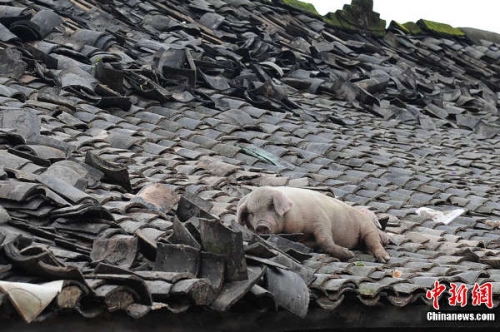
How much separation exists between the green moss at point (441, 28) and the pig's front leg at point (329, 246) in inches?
490

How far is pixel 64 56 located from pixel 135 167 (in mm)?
3091

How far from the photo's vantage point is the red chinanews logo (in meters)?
5.85

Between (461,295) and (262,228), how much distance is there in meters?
1.48

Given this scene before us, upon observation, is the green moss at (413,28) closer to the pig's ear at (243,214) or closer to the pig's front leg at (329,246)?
the pig's front leg at (329,246)

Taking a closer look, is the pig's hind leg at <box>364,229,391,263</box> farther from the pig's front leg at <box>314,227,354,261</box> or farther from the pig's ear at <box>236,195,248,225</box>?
the pig's ear at <box>236,195,248,225</box>

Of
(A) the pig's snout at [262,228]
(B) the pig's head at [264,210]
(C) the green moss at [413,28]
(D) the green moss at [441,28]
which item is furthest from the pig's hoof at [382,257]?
(D) the green moss at [441,28]

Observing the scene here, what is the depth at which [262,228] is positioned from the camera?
674 cm

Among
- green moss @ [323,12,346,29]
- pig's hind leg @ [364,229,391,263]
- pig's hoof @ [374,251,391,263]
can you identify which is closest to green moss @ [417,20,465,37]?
green moss @ [323,12,346,29]

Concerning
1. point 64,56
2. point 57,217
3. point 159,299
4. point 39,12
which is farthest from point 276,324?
point 39,12

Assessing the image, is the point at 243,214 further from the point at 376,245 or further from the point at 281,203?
the point at 376,245

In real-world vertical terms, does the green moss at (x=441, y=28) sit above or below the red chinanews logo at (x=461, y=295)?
above

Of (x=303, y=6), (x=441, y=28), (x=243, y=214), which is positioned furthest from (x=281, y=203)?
(x=441, y=28)

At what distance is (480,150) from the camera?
12.1 metres

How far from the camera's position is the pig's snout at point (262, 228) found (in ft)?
22.0
